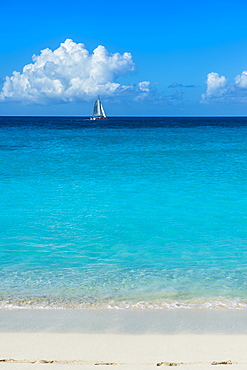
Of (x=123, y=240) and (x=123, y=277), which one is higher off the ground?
(x=123, y=277)

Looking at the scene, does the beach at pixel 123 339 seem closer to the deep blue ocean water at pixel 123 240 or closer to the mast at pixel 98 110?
the deep blue ocean water at pixel 123 240

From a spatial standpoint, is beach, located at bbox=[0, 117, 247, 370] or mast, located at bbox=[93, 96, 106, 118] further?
mast, located at bbox=[93, 96, 106, 118]

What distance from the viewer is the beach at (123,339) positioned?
4.81m

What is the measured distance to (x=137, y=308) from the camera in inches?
253

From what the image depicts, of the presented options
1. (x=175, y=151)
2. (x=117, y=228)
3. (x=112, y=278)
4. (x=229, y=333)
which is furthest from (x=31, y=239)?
(x=175, y=151)

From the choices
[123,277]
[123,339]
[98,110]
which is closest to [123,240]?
[123,277]

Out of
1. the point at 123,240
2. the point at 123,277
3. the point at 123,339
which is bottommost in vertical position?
the point at 123,240

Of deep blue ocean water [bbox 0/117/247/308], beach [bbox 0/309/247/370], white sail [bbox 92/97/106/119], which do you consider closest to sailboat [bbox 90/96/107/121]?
white sail [bbox 92/97/106/119]

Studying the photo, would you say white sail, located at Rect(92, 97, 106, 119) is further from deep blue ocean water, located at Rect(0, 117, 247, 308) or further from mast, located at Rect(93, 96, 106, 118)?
deep blue ocean water, located at Rect(0, 117, 247, 308)

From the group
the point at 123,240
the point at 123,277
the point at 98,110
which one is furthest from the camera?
the point at 98,110

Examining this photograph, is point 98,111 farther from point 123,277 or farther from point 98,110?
point 123,277

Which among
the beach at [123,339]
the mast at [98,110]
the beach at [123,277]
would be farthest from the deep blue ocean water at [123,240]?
the mast at [98,110]

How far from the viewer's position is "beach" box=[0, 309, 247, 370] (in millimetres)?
4812

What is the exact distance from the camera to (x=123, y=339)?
17.8ft
